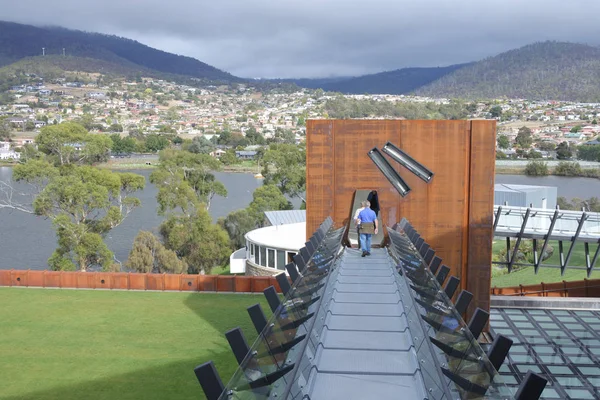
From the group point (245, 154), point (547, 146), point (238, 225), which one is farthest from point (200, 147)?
point (547, 146)

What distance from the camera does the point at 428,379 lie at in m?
4.52

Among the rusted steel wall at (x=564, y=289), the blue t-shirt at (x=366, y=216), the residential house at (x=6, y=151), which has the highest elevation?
the blue t-shirt at (x=366, y=216)

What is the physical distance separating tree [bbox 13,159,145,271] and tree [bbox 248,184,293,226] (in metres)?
12.6

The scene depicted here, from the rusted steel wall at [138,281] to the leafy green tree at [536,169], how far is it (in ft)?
185

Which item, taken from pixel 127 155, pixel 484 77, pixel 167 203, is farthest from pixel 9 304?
pixel 484 77

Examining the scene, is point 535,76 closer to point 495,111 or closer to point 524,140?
point 495,111

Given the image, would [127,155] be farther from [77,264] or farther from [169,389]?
[169,389]

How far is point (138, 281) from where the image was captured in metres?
Answer: 17.5

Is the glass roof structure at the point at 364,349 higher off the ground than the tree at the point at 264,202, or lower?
higher

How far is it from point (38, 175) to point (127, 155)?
58127 mm

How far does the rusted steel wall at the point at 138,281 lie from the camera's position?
17.0m

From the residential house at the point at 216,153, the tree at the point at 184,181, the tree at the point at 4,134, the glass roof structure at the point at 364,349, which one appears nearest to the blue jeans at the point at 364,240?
the glass roof structure at the point at 364,349

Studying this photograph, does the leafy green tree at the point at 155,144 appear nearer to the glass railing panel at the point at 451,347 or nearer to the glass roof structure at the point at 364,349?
the glass roof structure at the point at 364,349

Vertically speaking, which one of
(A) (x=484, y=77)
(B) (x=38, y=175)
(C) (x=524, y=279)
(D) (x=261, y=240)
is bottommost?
(C) (x=524, y=279)
